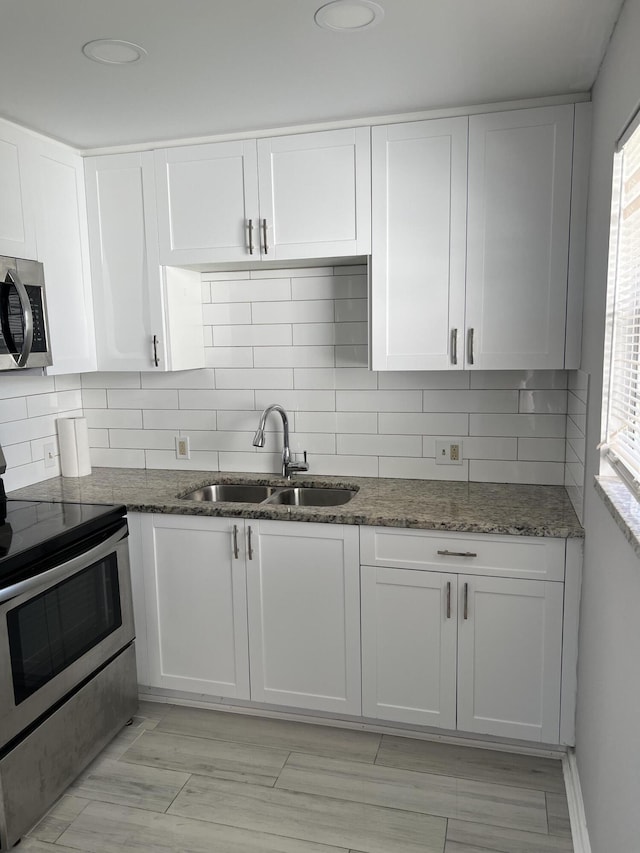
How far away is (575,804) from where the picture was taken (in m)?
2.02

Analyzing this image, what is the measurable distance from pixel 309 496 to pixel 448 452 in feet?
2.12

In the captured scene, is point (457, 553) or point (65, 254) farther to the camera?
point (65, 254)

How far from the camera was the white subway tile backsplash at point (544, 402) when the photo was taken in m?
2.63

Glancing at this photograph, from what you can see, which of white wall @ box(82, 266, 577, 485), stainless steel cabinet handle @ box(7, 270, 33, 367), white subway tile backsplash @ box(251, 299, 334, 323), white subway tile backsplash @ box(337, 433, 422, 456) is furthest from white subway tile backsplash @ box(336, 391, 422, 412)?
stainless steel cabinet handle @ box(7, 270, 33, 367)

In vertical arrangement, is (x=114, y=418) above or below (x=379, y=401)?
below

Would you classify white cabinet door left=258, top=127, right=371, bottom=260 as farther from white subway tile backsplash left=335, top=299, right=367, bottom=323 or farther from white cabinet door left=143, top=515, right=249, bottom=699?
white cabinet door left=143, top=515, right=249, bottom=699

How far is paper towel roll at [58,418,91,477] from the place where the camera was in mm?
3039

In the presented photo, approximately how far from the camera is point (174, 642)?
2.63 meters

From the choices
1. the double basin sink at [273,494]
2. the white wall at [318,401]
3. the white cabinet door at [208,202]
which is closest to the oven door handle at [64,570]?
the double basin sink at [273,494]

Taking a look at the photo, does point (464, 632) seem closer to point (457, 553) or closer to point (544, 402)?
point (457, 553)

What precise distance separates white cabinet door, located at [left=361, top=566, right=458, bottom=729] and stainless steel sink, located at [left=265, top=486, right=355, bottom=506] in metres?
0.52

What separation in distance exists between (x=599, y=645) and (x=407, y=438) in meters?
1.27

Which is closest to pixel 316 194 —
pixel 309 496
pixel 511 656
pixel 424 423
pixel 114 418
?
pixel 424 423

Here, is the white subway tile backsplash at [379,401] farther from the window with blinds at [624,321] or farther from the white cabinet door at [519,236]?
the window with blinds at [624,321]
